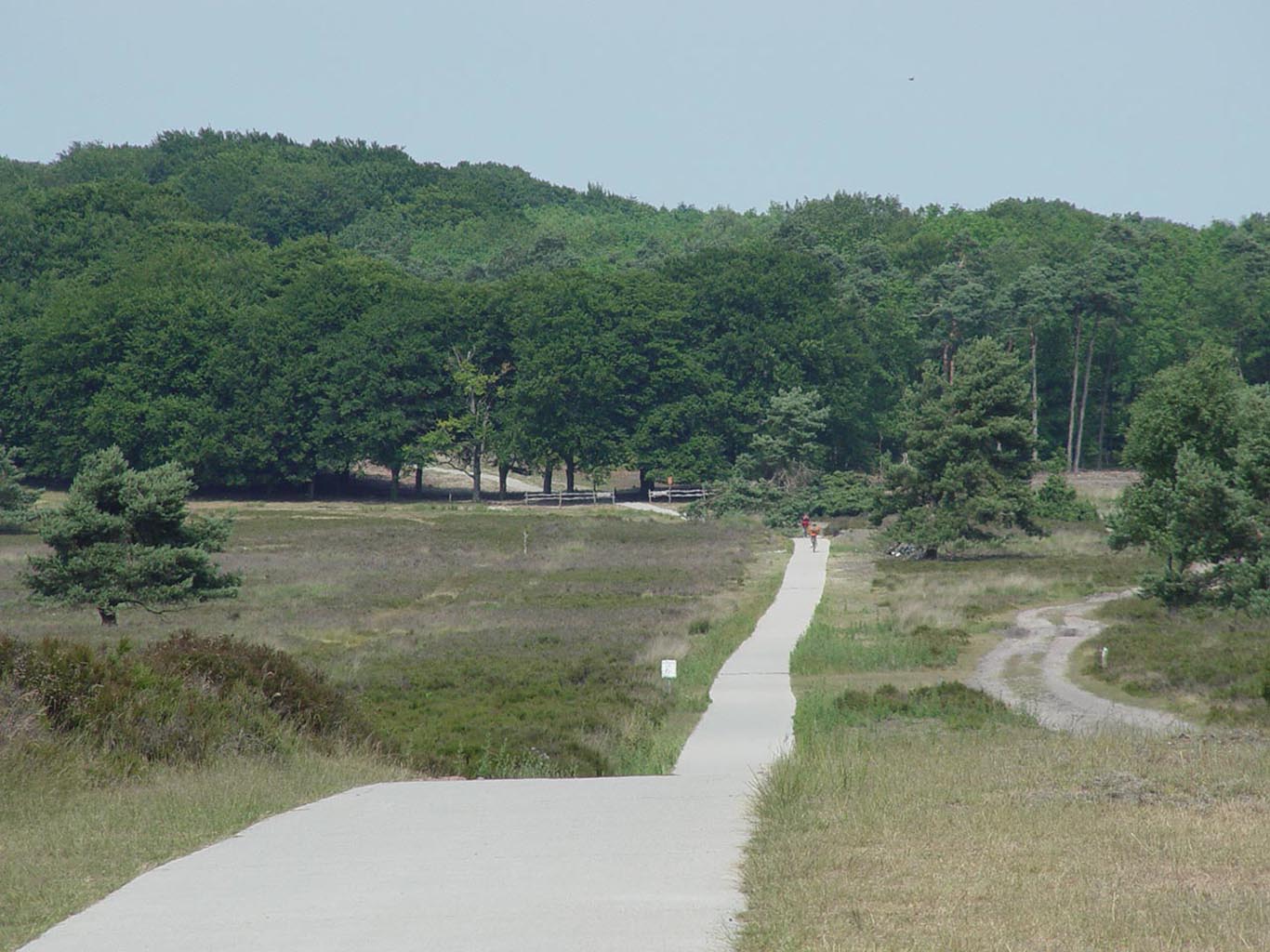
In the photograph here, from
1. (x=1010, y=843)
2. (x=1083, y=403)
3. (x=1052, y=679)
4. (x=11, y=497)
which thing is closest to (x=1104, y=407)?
(x=1083, y=403)

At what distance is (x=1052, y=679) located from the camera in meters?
28.9

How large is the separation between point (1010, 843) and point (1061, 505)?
6634 centimetres

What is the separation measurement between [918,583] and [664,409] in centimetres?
4300

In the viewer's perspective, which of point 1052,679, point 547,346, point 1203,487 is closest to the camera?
point 1052,679

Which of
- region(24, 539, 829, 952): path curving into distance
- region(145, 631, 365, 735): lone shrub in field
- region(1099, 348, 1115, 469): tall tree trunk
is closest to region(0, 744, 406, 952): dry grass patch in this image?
region(24, 539, 829, 952): path curving into distance

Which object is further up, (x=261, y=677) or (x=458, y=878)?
(x=458, y=878)

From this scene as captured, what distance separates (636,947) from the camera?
6824 millimetres

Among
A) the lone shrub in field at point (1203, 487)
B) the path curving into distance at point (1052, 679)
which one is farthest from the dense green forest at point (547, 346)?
the path curving into distance at point (1052, 679)

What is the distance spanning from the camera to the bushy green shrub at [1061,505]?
2827 inches

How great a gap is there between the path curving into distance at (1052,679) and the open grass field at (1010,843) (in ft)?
8.79

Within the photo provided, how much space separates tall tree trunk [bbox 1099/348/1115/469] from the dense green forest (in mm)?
373

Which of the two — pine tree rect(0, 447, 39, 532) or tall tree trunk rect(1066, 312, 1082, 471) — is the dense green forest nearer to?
tall tree trunk rect(1066, 312, 1082, 471)

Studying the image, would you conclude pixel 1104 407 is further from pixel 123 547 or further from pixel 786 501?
pixel 123 547

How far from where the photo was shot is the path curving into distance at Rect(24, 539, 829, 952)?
281 inches
